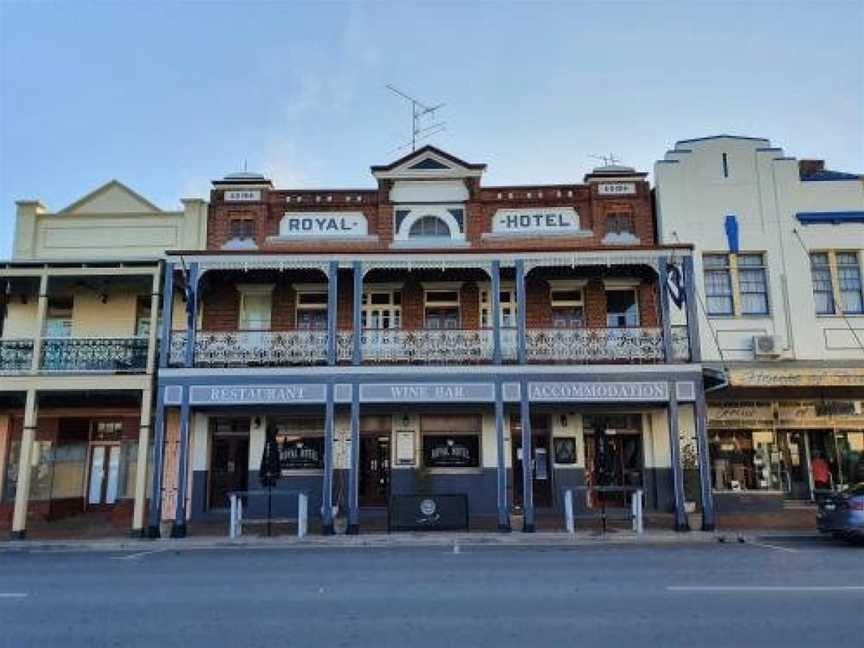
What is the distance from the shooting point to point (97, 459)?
19.4 metres

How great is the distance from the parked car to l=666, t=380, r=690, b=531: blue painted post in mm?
2693

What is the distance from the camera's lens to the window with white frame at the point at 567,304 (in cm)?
1938

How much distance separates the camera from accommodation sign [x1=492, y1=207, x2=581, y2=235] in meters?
19.7

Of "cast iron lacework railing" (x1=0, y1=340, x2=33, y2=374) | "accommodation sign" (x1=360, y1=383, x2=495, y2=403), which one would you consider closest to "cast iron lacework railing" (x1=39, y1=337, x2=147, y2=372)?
"cast iron lacework railing" (x1=0, y1=340, x2=33, y2=374)

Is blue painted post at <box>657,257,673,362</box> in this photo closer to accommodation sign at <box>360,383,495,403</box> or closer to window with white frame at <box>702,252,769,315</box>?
window with white frame at <box>702,252,769,315</box>

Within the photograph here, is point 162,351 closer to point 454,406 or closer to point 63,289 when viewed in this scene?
point 63,289

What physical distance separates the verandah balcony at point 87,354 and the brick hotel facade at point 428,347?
108 centimetres

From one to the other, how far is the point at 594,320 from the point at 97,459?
14685mm

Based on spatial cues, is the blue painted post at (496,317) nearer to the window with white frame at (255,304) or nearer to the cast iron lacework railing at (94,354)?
the window with white frame at (255,304)

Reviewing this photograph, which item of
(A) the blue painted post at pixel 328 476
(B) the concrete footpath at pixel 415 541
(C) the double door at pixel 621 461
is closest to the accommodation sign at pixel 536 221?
(C) the double door at pixel 621 461

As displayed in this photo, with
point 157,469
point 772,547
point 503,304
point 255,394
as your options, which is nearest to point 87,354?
point 157,469

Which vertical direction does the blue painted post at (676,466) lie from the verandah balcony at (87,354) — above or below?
below

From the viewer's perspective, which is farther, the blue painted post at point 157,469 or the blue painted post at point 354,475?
the blue painted post at point 157,469

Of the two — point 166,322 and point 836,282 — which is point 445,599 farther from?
point 836,282
